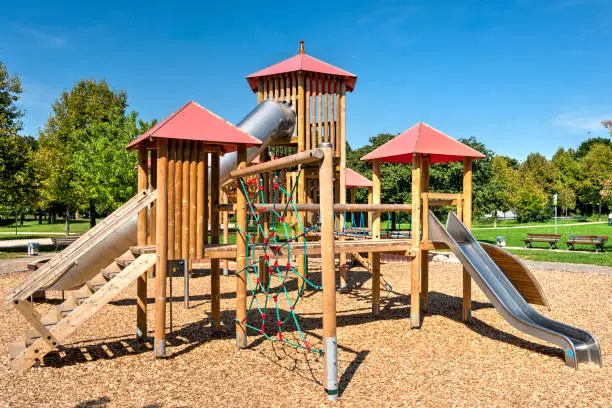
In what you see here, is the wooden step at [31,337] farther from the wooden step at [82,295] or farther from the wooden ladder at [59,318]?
the wooden step at [82,295]

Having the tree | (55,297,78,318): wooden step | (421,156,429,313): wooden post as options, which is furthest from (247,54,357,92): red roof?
the tree

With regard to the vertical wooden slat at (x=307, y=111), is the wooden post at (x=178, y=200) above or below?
below

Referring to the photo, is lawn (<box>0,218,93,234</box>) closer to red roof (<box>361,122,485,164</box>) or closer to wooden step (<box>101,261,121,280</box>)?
wooden step (<box>101,261,121,280</box>)

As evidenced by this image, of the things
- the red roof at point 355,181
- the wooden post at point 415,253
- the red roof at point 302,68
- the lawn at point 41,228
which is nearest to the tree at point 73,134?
the lawn at point 41,228

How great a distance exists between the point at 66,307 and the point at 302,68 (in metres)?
8.14

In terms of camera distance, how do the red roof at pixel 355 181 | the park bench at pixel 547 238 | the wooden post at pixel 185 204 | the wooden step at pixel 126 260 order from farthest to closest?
the park bench at pixel 547 238
the red roof at pixel 355 181
the wooden step at pixel 126 260
the wooden post at pixel 185 204

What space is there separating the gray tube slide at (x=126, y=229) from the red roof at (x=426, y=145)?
295 cm

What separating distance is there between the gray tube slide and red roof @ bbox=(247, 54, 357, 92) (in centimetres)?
91

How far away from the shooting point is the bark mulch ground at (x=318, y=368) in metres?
5.41

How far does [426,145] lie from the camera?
29.0 ft

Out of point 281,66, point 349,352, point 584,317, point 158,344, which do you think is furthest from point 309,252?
point 281,66

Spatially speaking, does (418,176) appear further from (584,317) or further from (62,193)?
(62,193)

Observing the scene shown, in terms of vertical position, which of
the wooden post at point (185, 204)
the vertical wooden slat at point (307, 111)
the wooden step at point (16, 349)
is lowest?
the wooden step at point (16, 349)

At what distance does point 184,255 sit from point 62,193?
29.5 meters
